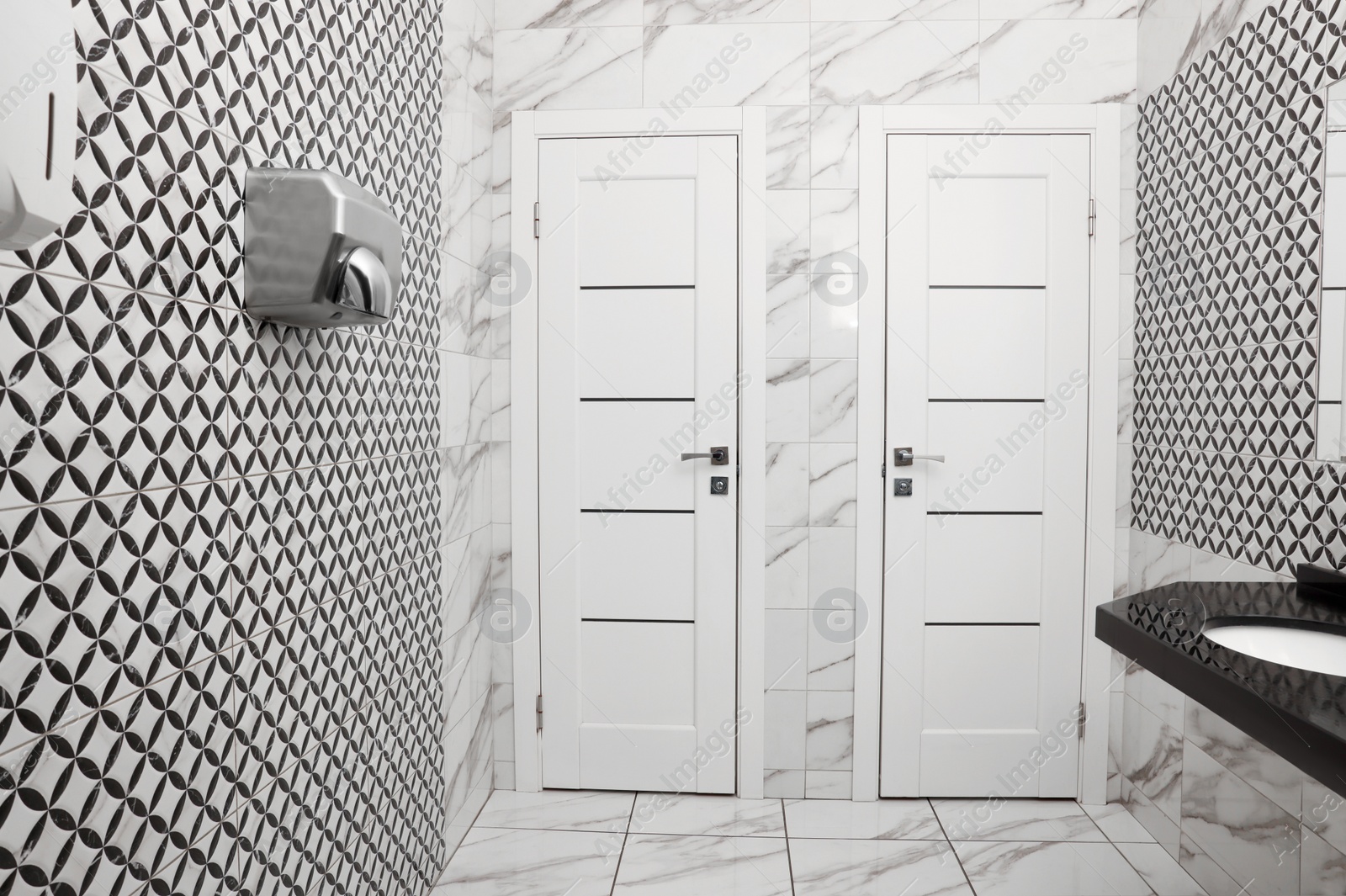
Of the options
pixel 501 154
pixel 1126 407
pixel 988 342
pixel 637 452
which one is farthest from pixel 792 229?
pixel 1126 407

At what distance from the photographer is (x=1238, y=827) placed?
189 cm

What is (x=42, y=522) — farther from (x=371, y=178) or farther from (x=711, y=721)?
(x=711, y=721)

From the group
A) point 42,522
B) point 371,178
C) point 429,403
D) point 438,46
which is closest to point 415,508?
point 429,403

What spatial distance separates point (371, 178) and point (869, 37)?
1582 mm

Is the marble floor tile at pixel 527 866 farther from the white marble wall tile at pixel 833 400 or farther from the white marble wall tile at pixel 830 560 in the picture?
the white marble wall tile at pixel 833 400

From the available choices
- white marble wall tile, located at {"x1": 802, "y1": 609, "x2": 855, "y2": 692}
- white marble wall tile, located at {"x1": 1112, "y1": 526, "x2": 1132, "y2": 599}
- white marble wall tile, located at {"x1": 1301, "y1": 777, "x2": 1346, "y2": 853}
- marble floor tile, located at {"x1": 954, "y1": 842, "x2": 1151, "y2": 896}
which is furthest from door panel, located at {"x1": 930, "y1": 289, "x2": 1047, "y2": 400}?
marble floor tile, located at {"x1": 954, "y1": 842, "x2": 1151, "y2": 896}

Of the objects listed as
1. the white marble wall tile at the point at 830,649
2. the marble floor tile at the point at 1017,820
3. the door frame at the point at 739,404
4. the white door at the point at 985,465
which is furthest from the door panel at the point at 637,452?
the marble floor tile at the point at 1017,820

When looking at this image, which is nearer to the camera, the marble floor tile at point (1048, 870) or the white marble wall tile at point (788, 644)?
the marble floor tile at point (1048, 870)

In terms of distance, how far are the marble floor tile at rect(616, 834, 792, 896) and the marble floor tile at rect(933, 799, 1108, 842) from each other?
551 millimetres

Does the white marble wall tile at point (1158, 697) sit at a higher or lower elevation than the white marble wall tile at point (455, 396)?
lower

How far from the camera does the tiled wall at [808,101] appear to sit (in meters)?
2.38

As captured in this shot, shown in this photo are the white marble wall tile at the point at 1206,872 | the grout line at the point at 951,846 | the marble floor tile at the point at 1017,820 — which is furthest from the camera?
the marble floor tile at the point at 1017,820

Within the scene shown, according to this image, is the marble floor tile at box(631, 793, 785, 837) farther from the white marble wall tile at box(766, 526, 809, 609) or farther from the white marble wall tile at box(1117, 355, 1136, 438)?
the white marble wall tile at box(1117, 355, 1136, 438)

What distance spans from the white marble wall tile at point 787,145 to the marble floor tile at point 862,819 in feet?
6.22
